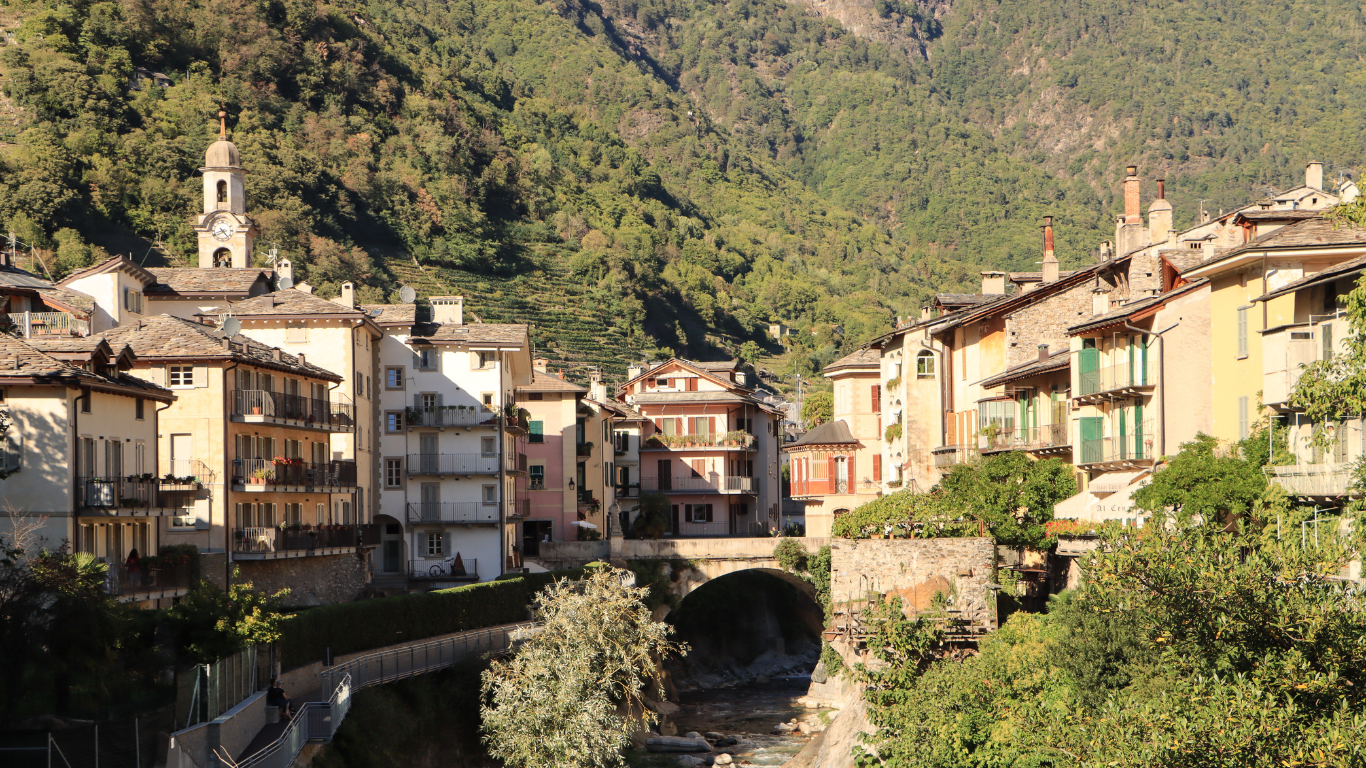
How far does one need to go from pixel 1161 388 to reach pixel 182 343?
31.1 meters

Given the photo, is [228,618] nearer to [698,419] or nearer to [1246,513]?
[1246,513]

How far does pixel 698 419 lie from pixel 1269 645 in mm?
73268

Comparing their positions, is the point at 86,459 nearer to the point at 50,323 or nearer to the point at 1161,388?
the point at 50,323

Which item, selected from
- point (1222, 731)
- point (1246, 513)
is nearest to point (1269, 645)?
point (1222, 731)

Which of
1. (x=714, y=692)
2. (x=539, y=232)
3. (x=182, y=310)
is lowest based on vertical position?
(x=714, y=692)

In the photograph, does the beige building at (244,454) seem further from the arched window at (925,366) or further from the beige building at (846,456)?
the beige building at (846,456)

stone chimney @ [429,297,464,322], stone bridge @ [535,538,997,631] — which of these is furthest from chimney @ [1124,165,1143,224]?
stone chimney @ [429,297,464,322]

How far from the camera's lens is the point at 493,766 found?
5034cm

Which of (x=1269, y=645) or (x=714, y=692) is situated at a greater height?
(x=1269, y=645)

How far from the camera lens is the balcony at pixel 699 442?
94.3 metres

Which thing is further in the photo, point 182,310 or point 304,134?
point 304,134

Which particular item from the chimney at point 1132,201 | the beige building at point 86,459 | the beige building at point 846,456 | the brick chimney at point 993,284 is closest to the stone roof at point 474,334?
the beige building at point 846,456

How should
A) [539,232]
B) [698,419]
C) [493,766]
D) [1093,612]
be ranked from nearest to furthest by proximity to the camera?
[1093,612]
[493,766]
[698,419]
[539,232]

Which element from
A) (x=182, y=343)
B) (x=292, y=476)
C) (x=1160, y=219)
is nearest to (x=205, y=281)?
(x=292, y=476)
